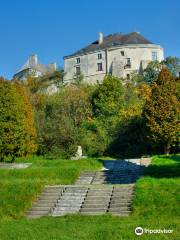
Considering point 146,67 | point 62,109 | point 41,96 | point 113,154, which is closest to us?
point 113,154

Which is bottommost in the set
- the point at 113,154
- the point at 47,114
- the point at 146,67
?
the point at 113,154

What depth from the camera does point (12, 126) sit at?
35281 mm

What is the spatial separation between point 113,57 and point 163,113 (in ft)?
143

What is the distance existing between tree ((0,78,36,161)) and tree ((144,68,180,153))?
971 centimetres

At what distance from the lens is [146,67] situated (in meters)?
75.4

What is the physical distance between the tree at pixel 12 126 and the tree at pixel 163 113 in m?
9.71

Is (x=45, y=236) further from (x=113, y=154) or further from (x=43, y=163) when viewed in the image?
(x=113, y=154)

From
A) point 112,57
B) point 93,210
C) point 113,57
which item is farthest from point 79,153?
point 112,57

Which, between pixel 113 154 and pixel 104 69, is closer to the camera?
pixel 113 154

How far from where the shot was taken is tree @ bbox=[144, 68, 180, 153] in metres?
36.6

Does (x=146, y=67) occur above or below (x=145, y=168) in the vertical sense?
above

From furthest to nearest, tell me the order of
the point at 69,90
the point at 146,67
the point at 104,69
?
the point at 104,69, the point at 146,67, the point at 69,90

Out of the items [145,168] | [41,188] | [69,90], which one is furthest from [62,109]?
[41,188]

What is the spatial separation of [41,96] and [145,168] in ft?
94.4
